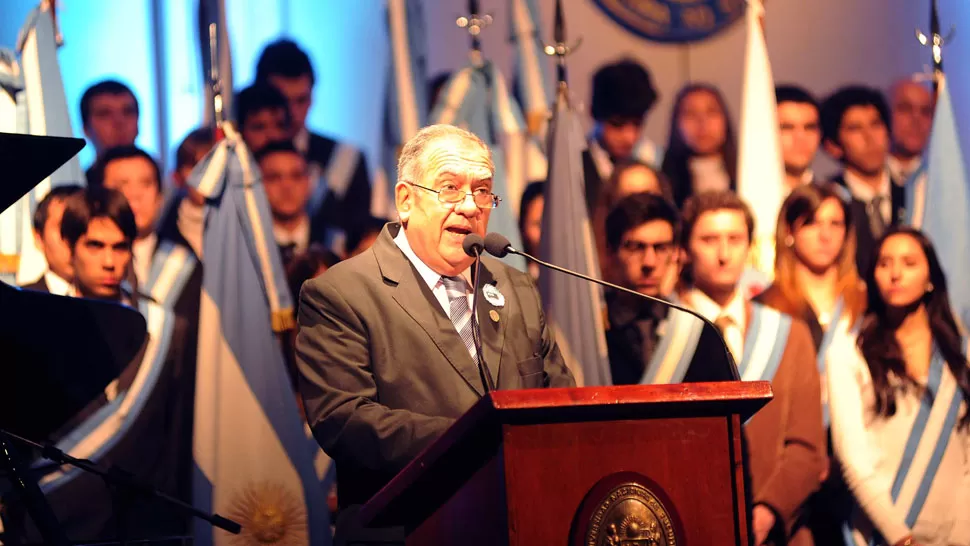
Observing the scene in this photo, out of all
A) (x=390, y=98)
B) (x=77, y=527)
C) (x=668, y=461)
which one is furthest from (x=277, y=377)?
(x=668, y=461)

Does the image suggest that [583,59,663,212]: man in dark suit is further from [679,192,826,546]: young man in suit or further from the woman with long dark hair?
[679,192,826,546]: young man in suit

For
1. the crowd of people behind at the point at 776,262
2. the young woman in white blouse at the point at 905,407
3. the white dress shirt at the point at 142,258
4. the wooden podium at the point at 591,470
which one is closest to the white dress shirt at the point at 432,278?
the wooden podium at the point at 591,470

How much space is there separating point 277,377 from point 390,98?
135cm

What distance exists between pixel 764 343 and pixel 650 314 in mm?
534

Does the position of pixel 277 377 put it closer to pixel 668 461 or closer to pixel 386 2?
pixel 386 2

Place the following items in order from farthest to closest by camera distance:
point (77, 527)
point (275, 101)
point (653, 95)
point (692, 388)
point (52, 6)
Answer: point (653, 95)
point (275, 101)
point (52, 6)
point (77, 527)
point (692, 388)

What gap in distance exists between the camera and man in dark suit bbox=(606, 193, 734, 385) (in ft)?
15.9

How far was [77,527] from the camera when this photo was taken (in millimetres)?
4207

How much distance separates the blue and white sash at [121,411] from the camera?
13.9 ft

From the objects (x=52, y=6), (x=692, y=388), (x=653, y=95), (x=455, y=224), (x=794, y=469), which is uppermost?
(x=52, y=6)

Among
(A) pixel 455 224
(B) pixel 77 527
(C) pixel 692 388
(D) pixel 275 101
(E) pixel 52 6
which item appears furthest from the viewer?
(D) pixel 275 101

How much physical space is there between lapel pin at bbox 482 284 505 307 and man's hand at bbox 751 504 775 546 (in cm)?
237

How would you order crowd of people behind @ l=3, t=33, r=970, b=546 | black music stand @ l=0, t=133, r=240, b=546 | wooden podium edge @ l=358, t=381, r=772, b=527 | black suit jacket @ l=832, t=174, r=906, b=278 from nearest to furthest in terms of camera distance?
1. wooden podium edge @ l=358, t=381, r=772, b=527
2. black music stand @ l=0, t=133, r=240, b=546
3. crowd of people behind @ l=3, t=33, r=970, b=546
4. black suit jacket @ l=832, t=174, r=906, b=278

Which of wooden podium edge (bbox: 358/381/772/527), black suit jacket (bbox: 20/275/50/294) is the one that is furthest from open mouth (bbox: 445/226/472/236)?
black suit jacket (bbox: 20/275/50/294)
